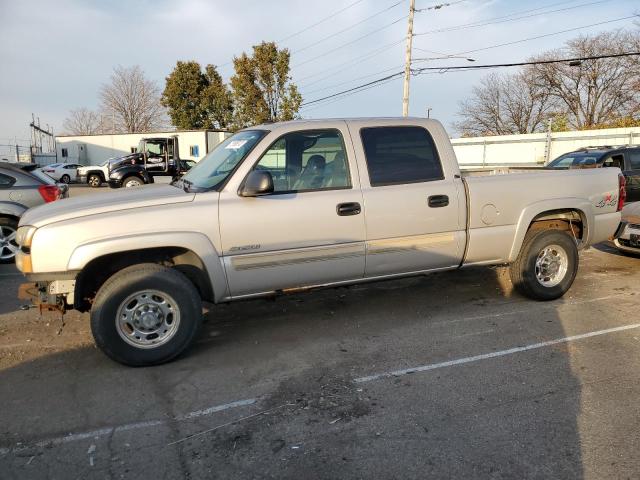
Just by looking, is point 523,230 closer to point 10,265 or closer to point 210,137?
point 10,265

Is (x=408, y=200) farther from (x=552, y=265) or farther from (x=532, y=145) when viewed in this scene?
(x=532, y=145)

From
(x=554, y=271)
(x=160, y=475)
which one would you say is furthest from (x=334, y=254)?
(x=554, y=271)

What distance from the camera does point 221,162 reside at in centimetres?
461

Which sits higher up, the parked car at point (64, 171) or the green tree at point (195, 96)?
the green tree at point (195, 96)

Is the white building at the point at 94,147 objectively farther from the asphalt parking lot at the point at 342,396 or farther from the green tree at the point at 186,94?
the asphalt parking lot at the point at 342,396

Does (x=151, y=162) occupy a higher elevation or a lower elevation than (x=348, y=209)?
higher

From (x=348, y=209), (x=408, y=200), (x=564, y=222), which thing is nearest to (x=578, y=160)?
(x=564, y=222)

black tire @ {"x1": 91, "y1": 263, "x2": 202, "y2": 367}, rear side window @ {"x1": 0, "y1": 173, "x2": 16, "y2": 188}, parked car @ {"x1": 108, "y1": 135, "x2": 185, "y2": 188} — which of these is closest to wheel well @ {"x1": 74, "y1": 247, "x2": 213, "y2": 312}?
black tire @ {"x1": 91, "y1": 263, "x2": 202, "y2": 367}

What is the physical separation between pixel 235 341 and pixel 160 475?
194 cm

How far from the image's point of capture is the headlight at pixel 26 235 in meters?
3.77

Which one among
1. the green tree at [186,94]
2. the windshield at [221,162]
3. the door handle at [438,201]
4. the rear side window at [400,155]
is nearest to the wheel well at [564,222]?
the door handle at [438,201]

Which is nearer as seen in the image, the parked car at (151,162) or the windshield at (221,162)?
the windshield at (221,162)

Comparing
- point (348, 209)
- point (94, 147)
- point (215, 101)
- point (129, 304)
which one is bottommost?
point (129, 304)

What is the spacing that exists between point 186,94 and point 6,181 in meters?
40.1
